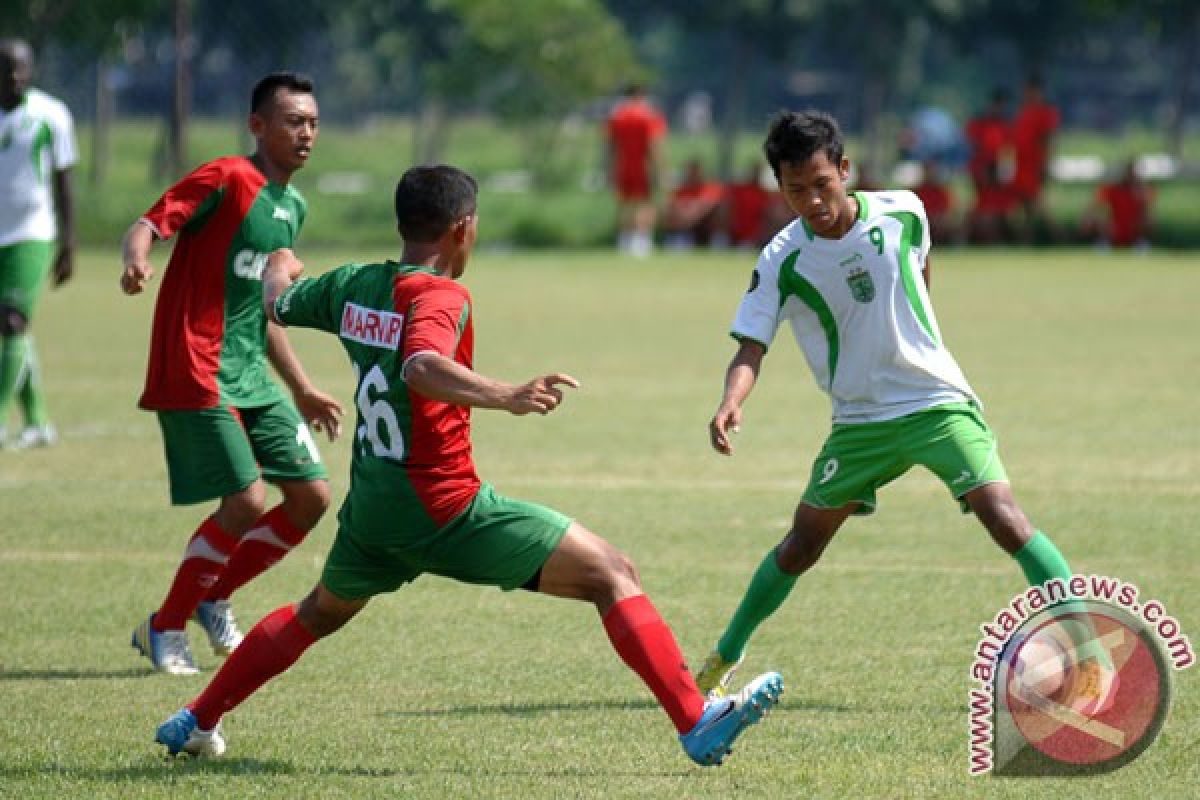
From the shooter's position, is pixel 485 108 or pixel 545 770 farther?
pixel 485 108

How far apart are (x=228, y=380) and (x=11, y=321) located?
5.35 meters

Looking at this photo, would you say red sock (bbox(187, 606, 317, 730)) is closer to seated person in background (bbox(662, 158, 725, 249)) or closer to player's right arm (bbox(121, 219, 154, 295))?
player's right arm (bbox(121, 219, 154, 295))

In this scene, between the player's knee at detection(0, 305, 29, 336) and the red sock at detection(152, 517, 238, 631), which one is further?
the player's knee at detection(0, 305, 29, 336)

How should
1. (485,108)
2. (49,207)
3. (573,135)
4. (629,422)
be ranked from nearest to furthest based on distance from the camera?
1. (49,207)
2. (629,422)
3. (485,108)
4. (573,135)

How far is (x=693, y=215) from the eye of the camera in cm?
2950

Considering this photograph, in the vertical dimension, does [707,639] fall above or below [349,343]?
below

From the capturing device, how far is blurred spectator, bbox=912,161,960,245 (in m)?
→ 28.0

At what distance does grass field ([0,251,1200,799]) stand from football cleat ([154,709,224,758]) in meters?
0.05

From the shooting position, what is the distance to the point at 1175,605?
7.87m

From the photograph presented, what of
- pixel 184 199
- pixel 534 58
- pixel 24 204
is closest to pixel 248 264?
pixel 184 199

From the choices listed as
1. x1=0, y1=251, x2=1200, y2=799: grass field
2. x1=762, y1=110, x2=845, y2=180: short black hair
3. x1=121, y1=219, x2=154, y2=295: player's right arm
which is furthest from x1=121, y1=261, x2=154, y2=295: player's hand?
x1=762, y1=110, x2=845, y2=180: short black hair

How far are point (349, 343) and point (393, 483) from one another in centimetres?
40

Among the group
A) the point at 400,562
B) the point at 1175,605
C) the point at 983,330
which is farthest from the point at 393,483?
the point at 983,330

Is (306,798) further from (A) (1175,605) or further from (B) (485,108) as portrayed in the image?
(B) (485,108)
